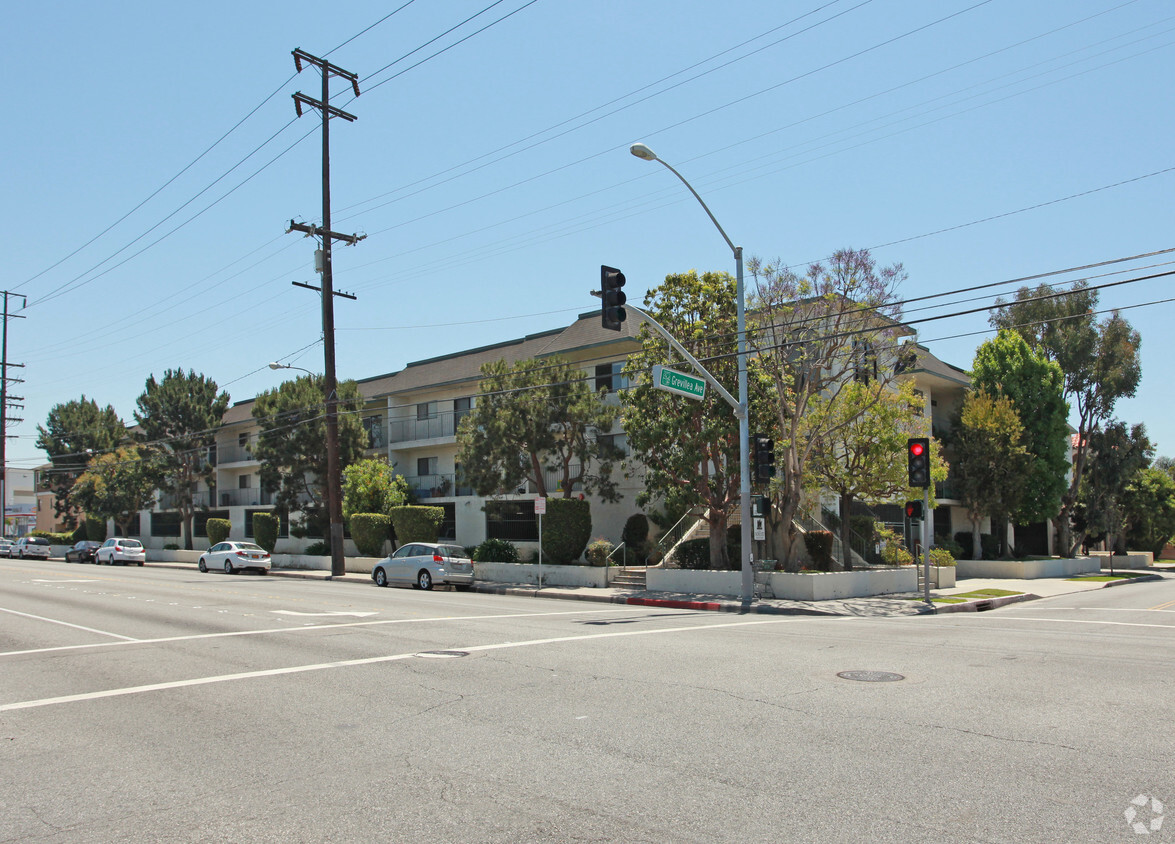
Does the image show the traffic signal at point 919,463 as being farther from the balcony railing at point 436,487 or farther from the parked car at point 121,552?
the parked car at point 121,552

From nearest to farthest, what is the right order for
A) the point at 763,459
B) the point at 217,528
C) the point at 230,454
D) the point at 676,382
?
the point at 676,382 < the point at 763,459 < the point at 217,528 < the point at 230,454

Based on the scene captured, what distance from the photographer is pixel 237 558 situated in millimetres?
38188

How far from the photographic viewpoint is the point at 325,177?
33625 millimetres

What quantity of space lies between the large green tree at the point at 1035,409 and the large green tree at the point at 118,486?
45.0 metres

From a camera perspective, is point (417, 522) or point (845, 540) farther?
point (417, 522)

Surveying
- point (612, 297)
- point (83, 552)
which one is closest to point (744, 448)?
point (612, 297)

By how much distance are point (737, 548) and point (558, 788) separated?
21230mm

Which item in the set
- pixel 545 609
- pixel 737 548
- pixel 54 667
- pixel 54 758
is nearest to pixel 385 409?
pixel 737 548

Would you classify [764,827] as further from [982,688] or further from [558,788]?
[982,688]

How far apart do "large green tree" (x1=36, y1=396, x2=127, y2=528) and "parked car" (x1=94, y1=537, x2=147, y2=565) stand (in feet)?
52.5

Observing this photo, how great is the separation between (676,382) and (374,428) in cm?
2765

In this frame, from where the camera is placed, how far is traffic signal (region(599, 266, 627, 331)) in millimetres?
15867

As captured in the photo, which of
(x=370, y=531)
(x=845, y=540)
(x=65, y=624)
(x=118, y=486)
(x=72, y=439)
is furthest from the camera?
(x=72, y=439)

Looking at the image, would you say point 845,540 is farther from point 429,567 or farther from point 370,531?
point 370,531
